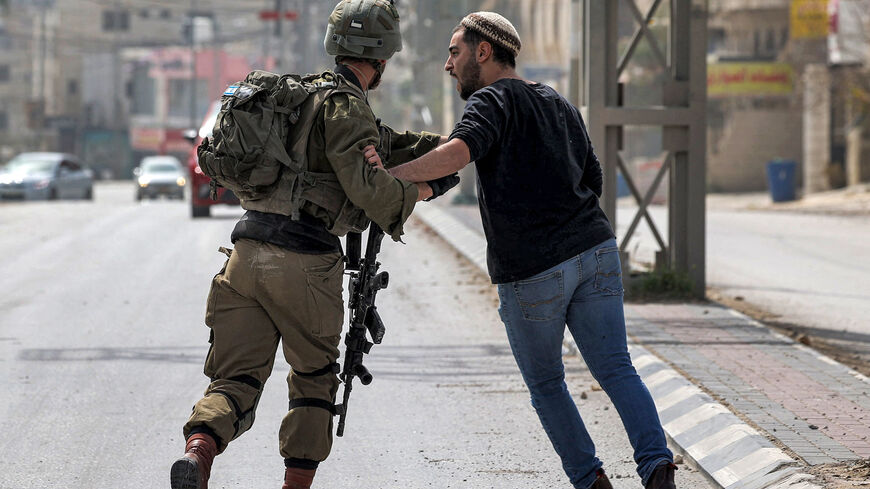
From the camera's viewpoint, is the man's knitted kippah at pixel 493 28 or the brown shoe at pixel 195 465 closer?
the brown shoe at pixel 195 465

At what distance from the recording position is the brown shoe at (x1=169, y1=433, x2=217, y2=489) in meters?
4.15

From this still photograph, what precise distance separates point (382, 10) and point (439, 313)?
255 inches

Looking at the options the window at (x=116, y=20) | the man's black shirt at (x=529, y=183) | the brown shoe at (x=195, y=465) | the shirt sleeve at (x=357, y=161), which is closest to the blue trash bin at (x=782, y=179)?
the man's black shirt at (x=529, y=183)

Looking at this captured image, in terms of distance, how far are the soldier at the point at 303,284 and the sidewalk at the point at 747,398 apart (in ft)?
5.87

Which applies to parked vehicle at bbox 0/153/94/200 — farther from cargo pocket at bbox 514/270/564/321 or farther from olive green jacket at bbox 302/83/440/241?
cargo pocket at bbox 514/270/564/321

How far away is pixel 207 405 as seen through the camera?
4.40m

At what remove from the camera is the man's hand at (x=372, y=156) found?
437 cm

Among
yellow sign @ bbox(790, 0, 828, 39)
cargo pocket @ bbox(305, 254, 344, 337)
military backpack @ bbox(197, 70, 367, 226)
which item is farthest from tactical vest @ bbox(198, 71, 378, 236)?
yellow sign @ bbox(790, 0, 828, 39)

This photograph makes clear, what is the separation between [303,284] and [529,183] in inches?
33.8

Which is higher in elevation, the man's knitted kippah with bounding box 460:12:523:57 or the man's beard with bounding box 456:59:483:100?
the man's knitted kippah with bounding box 460:12:523:57

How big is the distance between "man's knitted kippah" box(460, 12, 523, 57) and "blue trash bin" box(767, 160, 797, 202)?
103 ft

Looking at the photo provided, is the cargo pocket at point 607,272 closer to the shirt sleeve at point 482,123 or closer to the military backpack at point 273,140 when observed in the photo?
the shirt sleeve at point 482,123

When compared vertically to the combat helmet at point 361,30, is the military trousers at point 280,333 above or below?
below

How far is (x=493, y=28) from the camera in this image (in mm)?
4535
